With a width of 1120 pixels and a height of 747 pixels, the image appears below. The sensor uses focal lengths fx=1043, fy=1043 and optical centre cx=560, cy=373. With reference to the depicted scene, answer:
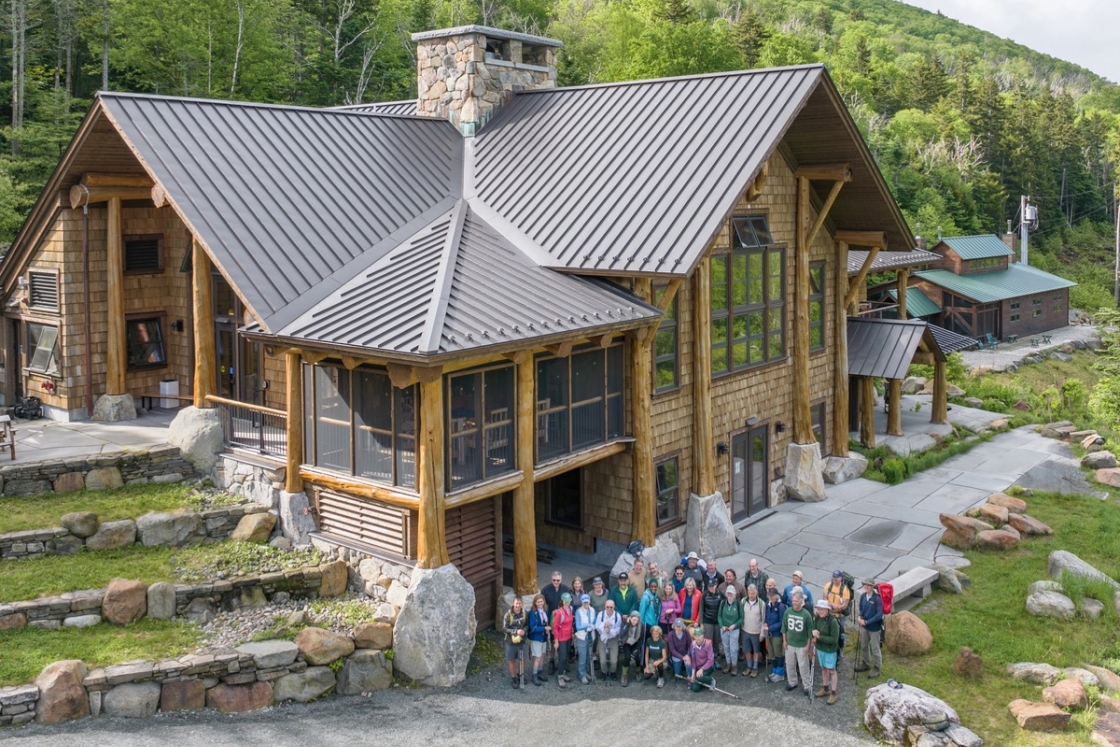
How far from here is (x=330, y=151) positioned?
59.8 feet

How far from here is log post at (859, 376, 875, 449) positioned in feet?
82.4

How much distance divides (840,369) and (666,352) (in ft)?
24.6

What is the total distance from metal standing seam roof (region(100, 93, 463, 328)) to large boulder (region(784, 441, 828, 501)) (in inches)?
348

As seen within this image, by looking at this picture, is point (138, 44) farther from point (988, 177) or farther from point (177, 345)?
point (988, 177)

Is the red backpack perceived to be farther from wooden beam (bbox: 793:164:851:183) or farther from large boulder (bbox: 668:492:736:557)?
wooden beam (bbox: 793:164:851:183)

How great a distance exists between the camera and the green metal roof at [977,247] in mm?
48438

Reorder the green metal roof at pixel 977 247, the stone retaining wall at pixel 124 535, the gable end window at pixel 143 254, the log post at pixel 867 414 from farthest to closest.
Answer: the green metal roof at pixel 977 247 < the log post at pixel 867 414 < the gable end window at pixel 143 254 < the stone retaining wall at pixel 124 535

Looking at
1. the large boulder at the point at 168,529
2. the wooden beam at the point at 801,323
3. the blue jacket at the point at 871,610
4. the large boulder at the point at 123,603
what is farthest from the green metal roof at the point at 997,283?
the large boulder at the point at 123,603

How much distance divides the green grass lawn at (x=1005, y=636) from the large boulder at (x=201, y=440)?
1058cm

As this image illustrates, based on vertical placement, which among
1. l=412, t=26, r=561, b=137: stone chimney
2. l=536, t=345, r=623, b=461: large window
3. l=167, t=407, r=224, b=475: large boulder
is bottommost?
l=167, t=407, r=224, b=475: large boulder

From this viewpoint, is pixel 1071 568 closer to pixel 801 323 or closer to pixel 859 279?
pixel 801 323

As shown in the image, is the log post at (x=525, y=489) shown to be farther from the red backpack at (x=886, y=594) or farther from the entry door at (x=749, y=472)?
the entry door at (x=749, y=472)

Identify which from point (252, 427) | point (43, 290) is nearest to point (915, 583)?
point (252, 427)

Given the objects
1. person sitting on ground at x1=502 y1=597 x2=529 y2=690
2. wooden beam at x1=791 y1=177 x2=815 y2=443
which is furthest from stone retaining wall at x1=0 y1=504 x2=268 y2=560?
wooden beam at x1=791 y1=177 x2=815 y2=443
